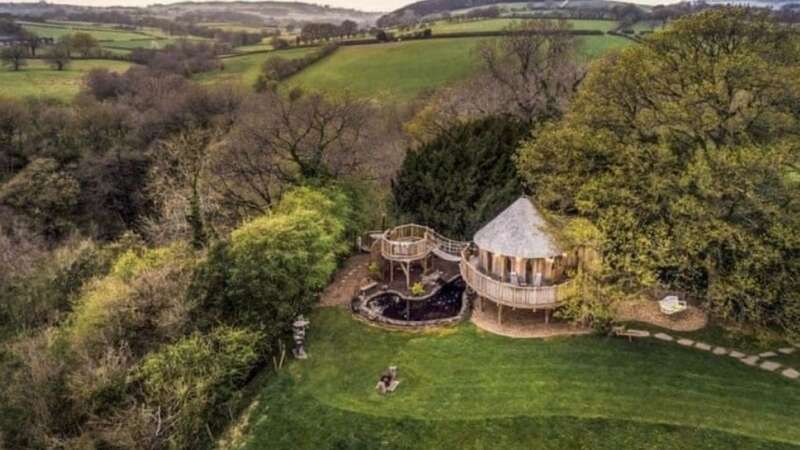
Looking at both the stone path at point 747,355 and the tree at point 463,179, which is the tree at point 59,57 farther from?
the stone path at point 747,355

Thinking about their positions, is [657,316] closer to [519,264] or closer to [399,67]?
Answer: [519,264]

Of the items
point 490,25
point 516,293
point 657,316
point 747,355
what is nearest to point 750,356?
point 747,355

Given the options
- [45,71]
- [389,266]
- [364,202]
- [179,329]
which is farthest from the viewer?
[45,71]

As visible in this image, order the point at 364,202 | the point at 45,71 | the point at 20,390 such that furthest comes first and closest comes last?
the point at 45,71 < the point at 364,202 < the point at 20,390

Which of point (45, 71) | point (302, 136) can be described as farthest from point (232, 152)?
point (45, 71)

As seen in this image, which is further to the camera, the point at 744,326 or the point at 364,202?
the point at 364,202

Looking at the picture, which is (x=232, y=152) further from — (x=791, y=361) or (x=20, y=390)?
(x=791, y=361)

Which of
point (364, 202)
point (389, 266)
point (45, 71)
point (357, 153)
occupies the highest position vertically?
point (45, 71)
